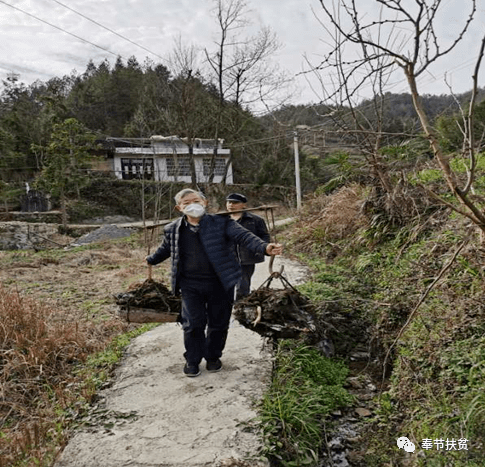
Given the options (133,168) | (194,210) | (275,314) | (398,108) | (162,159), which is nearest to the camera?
(194,210)

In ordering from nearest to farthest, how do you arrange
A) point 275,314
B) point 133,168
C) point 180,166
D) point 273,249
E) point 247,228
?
point 273,249, point 275,314, point 247,228, point 180,166, point 133,168

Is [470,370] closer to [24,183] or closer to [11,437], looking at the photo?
[11,437]

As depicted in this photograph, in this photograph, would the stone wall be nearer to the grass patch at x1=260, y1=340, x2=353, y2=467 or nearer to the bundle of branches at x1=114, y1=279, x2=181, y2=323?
the bundle of branches at x1=114, y1=279, x2=181, y2=323

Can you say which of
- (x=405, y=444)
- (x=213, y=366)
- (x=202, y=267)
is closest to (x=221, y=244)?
(x=202, y=267)

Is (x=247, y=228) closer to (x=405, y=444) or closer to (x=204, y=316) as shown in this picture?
(x=204, y=316)

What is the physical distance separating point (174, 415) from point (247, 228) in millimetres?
2698

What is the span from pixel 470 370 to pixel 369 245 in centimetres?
492

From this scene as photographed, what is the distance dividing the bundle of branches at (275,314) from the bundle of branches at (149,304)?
0.65 m

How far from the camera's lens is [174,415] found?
3.34 meters

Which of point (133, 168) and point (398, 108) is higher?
point (133, 168)

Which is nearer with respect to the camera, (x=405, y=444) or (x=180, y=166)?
(x=405, y=444)

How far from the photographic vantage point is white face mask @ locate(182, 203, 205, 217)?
3828 mm

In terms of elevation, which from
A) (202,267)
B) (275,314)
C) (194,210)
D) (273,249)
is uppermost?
(194,210)

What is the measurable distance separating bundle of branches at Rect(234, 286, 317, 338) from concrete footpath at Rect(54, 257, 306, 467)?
502 millimetres
